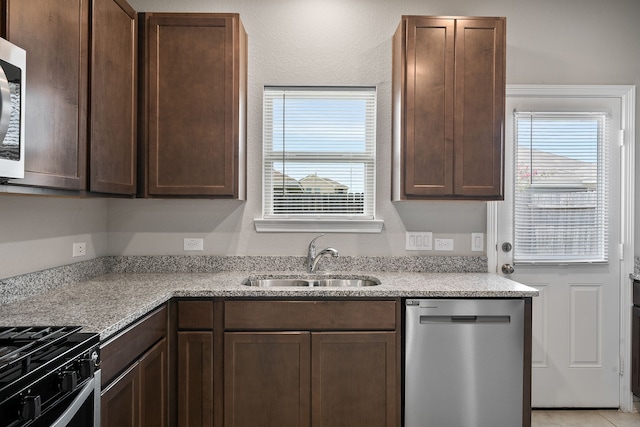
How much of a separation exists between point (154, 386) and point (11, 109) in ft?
4.38

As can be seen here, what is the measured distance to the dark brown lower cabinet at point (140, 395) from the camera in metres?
1.64

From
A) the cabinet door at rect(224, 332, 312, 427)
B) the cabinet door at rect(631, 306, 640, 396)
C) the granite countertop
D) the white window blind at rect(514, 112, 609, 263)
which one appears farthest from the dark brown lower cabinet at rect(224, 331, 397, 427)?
the cabinet door at rect(631, 306, 640, 396)

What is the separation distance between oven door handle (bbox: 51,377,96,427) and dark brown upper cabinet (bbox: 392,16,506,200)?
190 centimetres

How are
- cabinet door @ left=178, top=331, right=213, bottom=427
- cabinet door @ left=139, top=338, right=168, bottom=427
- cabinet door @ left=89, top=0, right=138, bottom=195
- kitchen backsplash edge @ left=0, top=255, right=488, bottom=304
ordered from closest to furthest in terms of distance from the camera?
cabinet door @ left=139, top=338, right=168, bottom=427 < cabinet door @ left=89, top=0, right=138, bottom=195 < cabinet door @ left=178, top=331, right=213, bottom=427 < kitchen backsplash edge @ left=0, top=255, right=488, bottom=304

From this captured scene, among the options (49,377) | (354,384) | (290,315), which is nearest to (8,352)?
(49,377)

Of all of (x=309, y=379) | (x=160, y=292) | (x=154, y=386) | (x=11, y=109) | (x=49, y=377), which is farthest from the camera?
(x=309, y=379)

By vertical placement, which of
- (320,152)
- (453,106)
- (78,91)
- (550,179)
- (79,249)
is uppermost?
(453,106)

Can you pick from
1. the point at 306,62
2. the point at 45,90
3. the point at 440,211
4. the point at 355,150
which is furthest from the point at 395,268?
the point at 45,90

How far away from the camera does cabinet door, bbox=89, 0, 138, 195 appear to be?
82.2 inches

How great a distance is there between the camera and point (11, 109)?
1.35m

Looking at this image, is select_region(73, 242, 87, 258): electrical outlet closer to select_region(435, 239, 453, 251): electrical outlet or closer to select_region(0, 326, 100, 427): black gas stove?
select_region(0, 326, 100, 427): black gas stove

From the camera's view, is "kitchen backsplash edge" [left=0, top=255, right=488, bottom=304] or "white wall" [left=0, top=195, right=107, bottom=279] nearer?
"white wall" [left=0, top=195, right=107, bottom=279]

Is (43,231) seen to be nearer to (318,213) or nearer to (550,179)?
(318,213)

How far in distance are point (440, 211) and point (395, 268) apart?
50 centimetres
